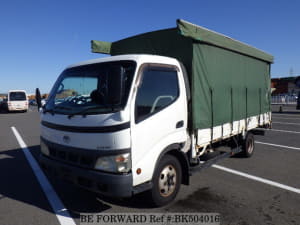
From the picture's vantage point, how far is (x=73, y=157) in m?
3.14

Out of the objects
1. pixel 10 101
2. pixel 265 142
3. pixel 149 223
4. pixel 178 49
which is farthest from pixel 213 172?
pixel 10 101

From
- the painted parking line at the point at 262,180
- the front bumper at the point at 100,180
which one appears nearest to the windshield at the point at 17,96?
the front bumper at the point at 100,180

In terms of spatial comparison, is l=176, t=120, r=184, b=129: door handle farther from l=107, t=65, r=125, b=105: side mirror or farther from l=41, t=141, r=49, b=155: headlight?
l=41, t=141, r=49, b=155: headlight

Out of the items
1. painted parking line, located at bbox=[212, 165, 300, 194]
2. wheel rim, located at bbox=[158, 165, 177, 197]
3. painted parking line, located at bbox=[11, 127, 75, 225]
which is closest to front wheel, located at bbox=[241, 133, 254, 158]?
painted parking line, located at bbox=[212, 165, 300, 194]

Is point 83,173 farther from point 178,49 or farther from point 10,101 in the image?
point 10,101

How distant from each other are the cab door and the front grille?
0.62 m

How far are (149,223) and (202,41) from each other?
306 centimetres

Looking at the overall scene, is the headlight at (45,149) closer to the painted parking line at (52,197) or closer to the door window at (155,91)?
the painted parking line at (52,197)

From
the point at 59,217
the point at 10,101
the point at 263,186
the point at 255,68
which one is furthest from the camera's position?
the point at 10,101

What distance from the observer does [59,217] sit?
10.3ft

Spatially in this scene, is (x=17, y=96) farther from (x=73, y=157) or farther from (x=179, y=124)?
(x=179, y=124)

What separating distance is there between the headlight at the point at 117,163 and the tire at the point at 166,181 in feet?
1.82

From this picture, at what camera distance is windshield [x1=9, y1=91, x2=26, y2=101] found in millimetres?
21656

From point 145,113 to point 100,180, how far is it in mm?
1066
